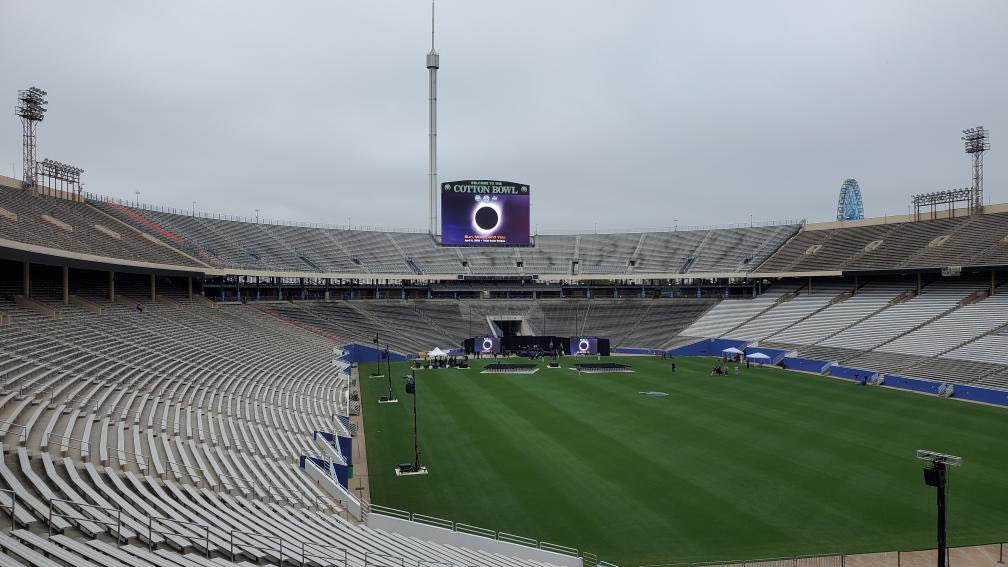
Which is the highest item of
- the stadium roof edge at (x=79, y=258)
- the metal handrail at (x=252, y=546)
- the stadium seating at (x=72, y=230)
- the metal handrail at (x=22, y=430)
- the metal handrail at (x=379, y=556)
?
the stadium seating at (x=72, y=230)

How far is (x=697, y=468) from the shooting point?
21359 millimetres

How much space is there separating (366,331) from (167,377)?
112ft

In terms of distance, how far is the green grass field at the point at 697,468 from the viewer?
16.1 meters

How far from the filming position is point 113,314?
1273 inches

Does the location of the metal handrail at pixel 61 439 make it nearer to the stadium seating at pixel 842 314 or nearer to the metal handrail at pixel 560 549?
the metal handrail at pixel 560 549

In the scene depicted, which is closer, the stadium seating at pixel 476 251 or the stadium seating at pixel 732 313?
the stadium seating at pixel 732 313

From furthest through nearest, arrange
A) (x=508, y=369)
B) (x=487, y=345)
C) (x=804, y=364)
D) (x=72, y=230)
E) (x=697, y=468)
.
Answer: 1. (x=487, y=345)
2. (x=508, y=369)
3. (x=804, y=364)
4. (x=72, y=230)
5. (x=697, y=468)

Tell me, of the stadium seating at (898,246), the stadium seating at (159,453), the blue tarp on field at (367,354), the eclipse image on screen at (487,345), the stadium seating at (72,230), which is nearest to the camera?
the stadium seating at (159,453)

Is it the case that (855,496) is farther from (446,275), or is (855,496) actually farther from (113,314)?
(446,275)

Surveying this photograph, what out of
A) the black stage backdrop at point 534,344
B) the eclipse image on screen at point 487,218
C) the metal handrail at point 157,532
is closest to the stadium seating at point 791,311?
the black stage backdrop at point 534,344

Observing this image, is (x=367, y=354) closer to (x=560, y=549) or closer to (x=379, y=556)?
(x=560, y=549)

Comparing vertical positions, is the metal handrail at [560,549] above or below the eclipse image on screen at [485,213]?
below

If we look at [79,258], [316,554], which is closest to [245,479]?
[316,554]

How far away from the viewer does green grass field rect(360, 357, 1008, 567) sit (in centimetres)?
1609
